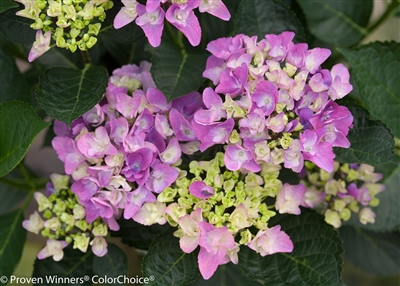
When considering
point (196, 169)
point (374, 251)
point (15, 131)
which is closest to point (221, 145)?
point (196, 169)

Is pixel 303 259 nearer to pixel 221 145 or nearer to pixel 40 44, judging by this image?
pixel 221 145

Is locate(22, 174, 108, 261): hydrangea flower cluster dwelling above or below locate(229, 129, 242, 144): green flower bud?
below

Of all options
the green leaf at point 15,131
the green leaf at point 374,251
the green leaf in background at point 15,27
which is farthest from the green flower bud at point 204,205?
the green leaf at point 374,251

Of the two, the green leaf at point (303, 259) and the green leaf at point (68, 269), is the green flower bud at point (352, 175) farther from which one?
the green leaf at point (68, 269)

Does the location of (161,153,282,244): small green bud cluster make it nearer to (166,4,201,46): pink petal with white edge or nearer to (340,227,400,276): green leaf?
(166,4,201,46): pink petal with white edge

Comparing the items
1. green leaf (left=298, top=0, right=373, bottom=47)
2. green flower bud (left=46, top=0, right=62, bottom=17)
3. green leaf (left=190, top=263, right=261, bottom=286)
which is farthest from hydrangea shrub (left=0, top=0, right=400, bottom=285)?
green leaf (left=190, top=263, right=261, bottom=286)

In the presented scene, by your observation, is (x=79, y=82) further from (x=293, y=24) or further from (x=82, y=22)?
(x=293, y=24)
